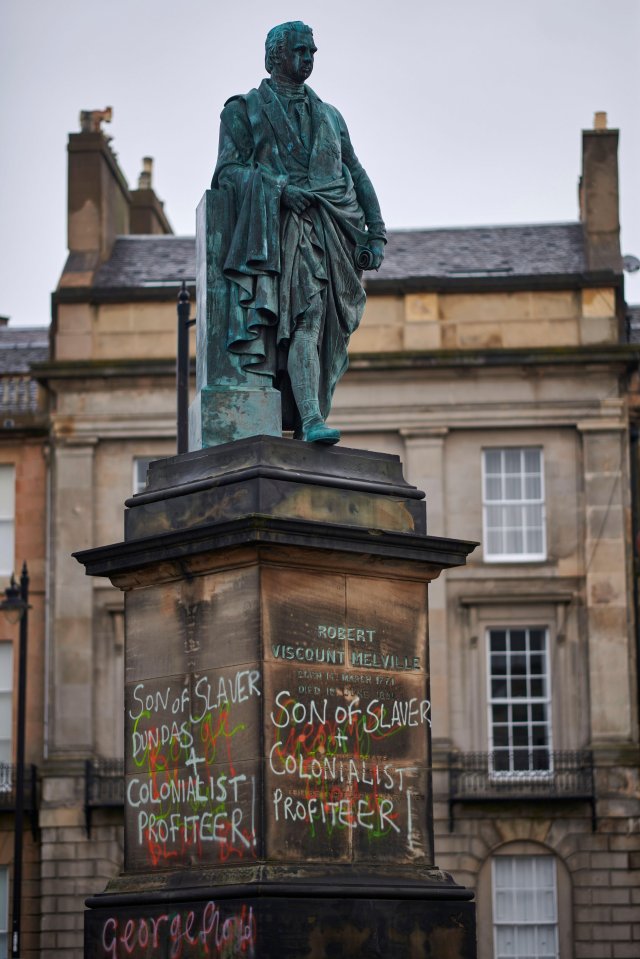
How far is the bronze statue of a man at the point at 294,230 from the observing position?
460 inches

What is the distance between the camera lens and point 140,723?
36.4 feet

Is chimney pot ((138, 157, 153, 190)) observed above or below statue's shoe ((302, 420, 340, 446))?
A: above

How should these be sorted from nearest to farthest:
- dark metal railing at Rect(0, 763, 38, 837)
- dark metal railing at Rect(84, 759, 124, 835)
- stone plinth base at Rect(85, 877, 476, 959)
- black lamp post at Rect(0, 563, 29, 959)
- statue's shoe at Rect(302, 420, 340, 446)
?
stone plinth base at Rect(85, 877, 476, 959), statue's shoe at Rect(302, 420, 340, 446), black lamp post at Rect(0, 563, 29, 959), dark metal railing at Rect(84, 759, 124, 835), dark metal railing at Rect(0, 763, 38, 837)

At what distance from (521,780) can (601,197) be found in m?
11.2

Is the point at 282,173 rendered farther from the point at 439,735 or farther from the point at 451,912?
the point at 439,735

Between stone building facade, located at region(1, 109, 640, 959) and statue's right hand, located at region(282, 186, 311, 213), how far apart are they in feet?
81.3

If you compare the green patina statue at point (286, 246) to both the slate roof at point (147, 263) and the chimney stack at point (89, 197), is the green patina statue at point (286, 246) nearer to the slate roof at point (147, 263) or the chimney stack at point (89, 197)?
the slate roof at point (147, 263)

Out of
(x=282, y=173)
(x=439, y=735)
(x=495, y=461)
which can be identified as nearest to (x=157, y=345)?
(x=495, y=461)

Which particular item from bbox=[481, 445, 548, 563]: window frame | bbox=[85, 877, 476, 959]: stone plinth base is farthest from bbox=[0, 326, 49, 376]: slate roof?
bbox=[85, 877, 476, 959]: stone plinth base

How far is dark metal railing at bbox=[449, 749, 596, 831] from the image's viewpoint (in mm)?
35938

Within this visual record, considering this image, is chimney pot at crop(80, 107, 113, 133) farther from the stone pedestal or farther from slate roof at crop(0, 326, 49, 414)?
the stone pedestal

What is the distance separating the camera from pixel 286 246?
11797mm

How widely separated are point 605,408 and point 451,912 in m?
27.6

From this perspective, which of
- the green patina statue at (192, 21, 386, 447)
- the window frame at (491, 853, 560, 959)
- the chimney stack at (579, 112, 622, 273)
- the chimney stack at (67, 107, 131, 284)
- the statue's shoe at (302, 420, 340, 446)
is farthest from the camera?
the chimney stack at (67, 107, 131, 284)
